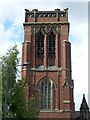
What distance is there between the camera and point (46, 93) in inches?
1976

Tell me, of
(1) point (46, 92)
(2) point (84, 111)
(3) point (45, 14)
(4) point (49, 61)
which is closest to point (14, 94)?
(1) point (46, 92)

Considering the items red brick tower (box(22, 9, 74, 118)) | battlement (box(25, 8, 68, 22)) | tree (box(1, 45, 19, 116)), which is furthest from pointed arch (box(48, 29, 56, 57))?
tree (box(1, 45, 19, 116))

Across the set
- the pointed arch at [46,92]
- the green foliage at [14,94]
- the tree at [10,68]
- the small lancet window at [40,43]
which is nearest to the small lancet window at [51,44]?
the small lancet window at [40,43]

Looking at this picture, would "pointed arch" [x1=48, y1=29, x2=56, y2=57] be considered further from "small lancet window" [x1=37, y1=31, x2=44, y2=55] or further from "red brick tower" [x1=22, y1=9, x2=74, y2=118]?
"small lancet window" [x1=37, y1=31, x2=44, y2=55]

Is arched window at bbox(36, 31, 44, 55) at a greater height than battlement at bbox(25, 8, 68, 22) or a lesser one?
lesser

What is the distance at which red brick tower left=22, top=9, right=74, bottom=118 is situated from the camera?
49312mm

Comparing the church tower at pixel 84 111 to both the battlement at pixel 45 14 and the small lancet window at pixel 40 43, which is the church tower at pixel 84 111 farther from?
Result: the battlement at pixel 45 14

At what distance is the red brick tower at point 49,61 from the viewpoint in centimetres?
4931

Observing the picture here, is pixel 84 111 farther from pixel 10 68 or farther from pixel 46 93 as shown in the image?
pixel 10 68

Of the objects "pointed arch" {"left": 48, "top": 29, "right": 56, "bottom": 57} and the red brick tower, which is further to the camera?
"pointed arch" {"left": 48, "top": 29, "right": 56, "bottom": 57}

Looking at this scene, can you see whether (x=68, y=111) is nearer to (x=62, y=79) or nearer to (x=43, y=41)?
(x=62, y=79)

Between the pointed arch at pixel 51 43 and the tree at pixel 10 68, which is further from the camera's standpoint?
the pointed arch at pixel 51 43

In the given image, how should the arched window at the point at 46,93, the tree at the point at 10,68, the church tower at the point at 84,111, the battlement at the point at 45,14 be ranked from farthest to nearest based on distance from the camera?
1. the church tower at the point at 84,111
2. the battlement at the point at 45,14
3. the arched window at the point at 46,93
4. the tree at the point at 10,68

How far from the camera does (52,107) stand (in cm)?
4931
